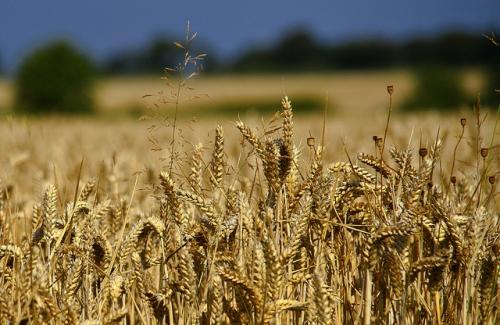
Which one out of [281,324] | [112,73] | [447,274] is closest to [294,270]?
[281,324]

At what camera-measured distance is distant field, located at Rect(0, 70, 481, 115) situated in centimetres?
5312

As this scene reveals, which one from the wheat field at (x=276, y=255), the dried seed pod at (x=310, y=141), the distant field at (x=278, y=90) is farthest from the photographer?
the distant field at (x=278, y=90)

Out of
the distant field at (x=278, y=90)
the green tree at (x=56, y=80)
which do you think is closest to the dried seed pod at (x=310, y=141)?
the distant field at (x=278, y=90)

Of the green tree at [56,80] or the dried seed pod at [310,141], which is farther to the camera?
the green tree at [56,80]

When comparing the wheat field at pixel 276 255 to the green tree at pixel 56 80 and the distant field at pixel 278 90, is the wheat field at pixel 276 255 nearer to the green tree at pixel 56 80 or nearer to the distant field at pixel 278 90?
the distant field at pixel 278 90

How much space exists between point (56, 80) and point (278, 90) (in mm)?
18651

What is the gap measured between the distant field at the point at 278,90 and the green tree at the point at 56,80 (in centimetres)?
139

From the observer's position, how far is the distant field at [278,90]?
2092 inches

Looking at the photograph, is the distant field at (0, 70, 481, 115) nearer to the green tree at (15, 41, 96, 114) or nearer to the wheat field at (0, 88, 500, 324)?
the green tree at (15, 41, 96, 114)

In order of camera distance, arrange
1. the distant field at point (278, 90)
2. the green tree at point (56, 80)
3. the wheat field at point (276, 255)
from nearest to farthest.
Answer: the wheat field at point (276, 255) → the green tree at point (56, 80) → the distant field at point (278, 90)

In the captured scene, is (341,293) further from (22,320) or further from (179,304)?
(22,320)

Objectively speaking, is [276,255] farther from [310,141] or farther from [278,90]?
[278,90]

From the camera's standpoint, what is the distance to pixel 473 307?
215 centimetres

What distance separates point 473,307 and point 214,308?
712 millimetres
